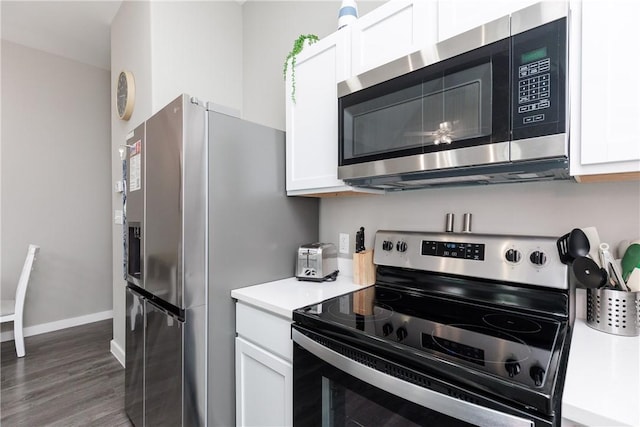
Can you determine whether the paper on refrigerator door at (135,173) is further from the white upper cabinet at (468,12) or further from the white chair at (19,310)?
the white chair at (19,310)

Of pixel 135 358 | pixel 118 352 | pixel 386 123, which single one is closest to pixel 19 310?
pixel 118 352

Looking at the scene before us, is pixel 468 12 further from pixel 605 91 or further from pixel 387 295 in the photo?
pixel 387 295

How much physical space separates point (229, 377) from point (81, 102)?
3.70 m

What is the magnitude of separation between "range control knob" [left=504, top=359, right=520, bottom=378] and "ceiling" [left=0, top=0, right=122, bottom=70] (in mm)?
3470

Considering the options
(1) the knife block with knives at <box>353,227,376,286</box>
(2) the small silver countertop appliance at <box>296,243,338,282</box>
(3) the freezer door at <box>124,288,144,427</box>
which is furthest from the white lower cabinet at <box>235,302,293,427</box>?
(3) the freezer door at <box>124,288,144,427</box>

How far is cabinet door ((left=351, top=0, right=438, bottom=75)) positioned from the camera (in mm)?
1096

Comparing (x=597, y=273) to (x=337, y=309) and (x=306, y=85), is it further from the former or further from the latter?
(x=306, y=85)

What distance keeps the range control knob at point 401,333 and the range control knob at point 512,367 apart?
26 cm

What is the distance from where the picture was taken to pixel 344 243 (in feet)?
5.84

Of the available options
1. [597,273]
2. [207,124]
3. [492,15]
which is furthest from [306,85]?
[597,273]

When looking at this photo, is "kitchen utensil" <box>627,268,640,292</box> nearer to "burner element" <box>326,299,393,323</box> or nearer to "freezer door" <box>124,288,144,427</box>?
"burner element" <box>326,299,393,323</box>

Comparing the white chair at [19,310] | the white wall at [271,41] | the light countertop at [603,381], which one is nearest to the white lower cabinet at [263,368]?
the light countertop at [603,381]

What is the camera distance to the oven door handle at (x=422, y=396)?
0.63 m

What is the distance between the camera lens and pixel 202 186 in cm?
132
